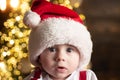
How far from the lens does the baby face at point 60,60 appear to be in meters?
1.25

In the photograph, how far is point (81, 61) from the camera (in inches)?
52.6

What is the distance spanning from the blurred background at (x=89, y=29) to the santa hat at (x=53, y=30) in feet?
1.92

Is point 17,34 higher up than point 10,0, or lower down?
lower down

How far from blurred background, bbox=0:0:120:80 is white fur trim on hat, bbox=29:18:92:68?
619 millimetres

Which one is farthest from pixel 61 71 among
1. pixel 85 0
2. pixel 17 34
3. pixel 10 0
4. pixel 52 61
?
pixel 85 0

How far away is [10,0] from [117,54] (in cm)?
78

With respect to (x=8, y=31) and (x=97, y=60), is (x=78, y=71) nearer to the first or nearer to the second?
(x=8, y=31)

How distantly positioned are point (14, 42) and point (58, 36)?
0.73 m

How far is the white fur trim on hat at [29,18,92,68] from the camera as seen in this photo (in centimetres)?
125

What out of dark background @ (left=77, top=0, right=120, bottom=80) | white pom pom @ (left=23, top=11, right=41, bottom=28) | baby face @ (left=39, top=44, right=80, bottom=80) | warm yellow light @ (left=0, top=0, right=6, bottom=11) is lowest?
dark background @ (left=77, top=0, right=120, bottom=80)

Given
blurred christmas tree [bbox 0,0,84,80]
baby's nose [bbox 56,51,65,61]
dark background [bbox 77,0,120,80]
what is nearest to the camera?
baby's nose [bbox 56,51,65,61]

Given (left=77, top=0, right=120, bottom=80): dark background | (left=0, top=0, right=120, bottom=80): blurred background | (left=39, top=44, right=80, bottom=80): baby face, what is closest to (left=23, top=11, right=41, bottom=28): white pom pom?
(left=39, top=44, right=80, bottom=80): baby face

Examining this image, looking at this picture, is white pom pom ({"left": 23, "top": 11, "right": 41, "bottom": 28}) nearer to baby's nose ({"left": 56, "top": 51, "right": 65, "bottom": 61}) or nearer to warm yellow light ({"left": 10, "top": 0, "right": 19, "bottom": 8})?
baby's nose ({"left": 56, "top": 51, "right": 65, "bottom": 61})

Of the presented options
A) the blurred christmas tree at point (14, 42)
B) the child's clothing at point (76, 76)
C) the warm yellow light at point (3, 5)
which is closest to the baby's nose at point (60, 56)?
the child's clothing at point (76, 76)
